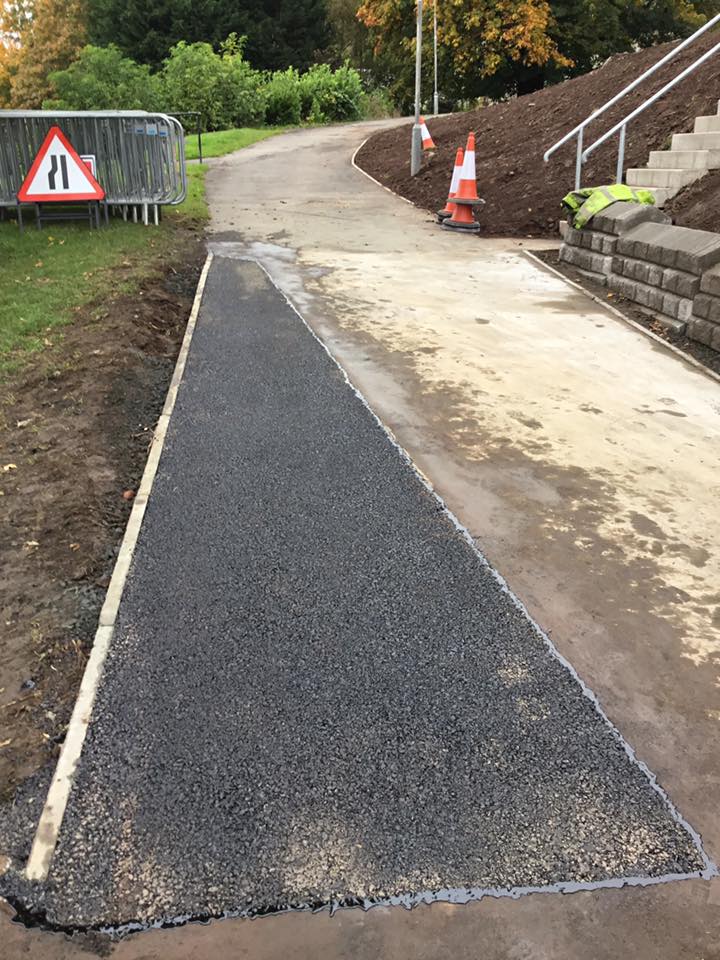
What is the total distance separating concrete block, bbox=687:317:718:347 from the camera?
285 inches

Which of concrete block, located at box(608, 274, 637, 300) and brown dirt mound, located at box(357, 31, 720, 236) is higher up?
brown dirt mound, located at box(357, 31, 720, 236)

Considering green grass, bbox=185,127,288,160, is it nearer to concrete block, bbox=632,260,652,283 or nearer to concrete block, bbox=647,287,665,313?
concrete block, bbox=632,260,652,283

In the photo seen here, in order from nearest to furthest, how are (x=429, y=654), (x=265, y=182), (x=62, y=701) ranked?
1. (x=62, y=701)
2. (x=429, y=654)
3. (x=265, y=182)

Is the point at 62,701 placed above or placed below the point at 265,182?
below

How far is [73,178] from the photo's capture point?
11.4m

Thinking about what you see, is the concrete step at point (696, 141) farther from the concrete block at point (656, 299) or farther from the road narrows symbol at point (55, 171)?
the road narrows symbol at point (55, 171)

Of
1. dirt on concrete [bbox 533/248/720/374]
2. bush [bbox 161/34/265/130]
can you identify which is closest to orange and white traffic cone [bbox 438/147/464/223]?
dirt on concrete [bbox 533/248/720/374]

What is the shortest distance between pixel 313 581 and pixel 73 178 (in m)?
9.87

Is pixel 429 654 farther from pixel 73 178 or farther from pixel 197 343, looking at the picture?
pixel 73 178

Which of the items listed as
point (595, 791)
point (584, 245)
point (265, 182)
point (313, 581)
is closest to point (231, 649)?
point (313, 581)

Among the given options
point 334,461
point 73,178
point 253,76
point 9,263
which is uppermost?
point 253,76

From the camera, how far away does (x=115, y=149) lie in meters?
12.1

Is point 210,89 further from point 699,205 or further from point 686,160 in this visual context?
point 699,205

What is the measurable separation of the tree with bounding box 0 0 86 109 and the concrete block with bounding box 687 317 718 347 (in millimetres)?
56057
